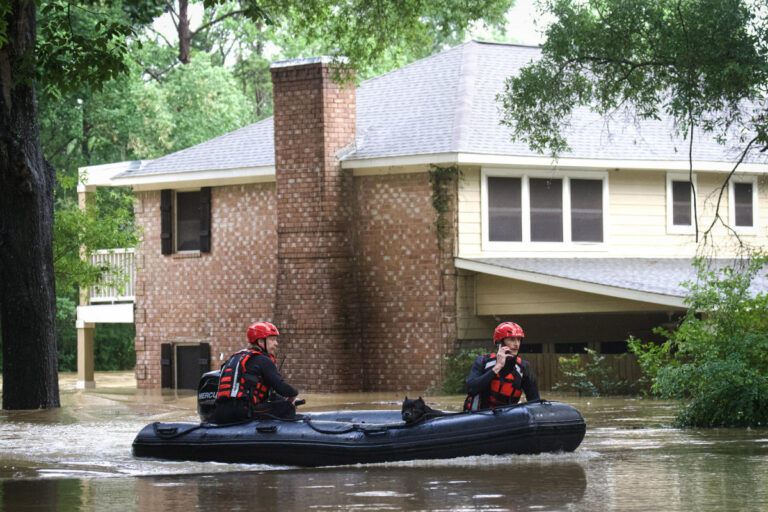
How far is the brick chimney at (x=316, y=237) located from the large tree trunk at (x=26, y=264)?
527 centimetres

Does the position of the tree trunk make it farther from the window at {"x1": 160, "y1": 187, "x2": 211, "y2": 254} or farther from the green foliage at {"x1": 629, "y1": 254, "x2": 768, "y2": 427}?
the green foliage at {"x1": 629, "y1": 254, "x2": 768, "y2": 427}

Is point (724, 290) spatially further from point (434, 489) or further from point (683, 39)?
point (434, 489)

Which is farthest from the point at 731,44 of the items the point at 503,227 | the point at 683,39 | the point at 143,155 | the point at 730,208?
the point at 143,155

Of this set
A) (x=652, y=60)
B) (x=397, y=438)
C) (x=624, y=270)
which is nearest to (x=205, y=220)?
(x=624, y=270)

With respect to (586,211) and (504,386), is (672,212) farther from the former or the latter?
(504,386)

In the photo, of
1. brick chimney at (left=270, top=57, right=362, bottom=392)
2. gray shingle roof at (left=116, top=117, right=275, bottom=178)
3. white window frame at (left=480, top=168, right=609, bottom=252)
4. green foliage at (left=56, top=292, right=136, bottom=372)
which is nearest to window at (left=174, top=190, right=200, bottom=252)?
gray shingle roof at (left=116, top=117, right=275, bottom=178)

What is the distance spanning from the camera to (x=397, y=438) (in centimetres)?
1255

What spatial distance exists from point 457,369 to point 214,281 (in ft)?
22.8

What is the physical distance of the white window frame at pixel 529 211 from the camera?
80.6ft

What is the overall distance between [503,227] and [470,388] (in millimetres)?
11951

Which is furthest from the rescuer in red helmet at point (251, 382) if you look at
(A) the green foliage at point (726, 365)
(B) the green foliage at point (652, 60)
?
(B) the green foliage at point (652, 60)

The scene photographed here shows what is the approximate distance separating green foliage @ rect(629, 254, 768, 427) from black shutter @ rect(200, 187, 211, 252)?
1408cm

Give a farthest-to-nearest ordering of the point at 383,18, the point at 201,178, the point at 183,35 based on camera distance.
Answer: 1. the point at 183,35
2. the point at 201,178
3. the point at 383,18

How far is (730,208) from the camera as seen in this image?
2680 centimetres
